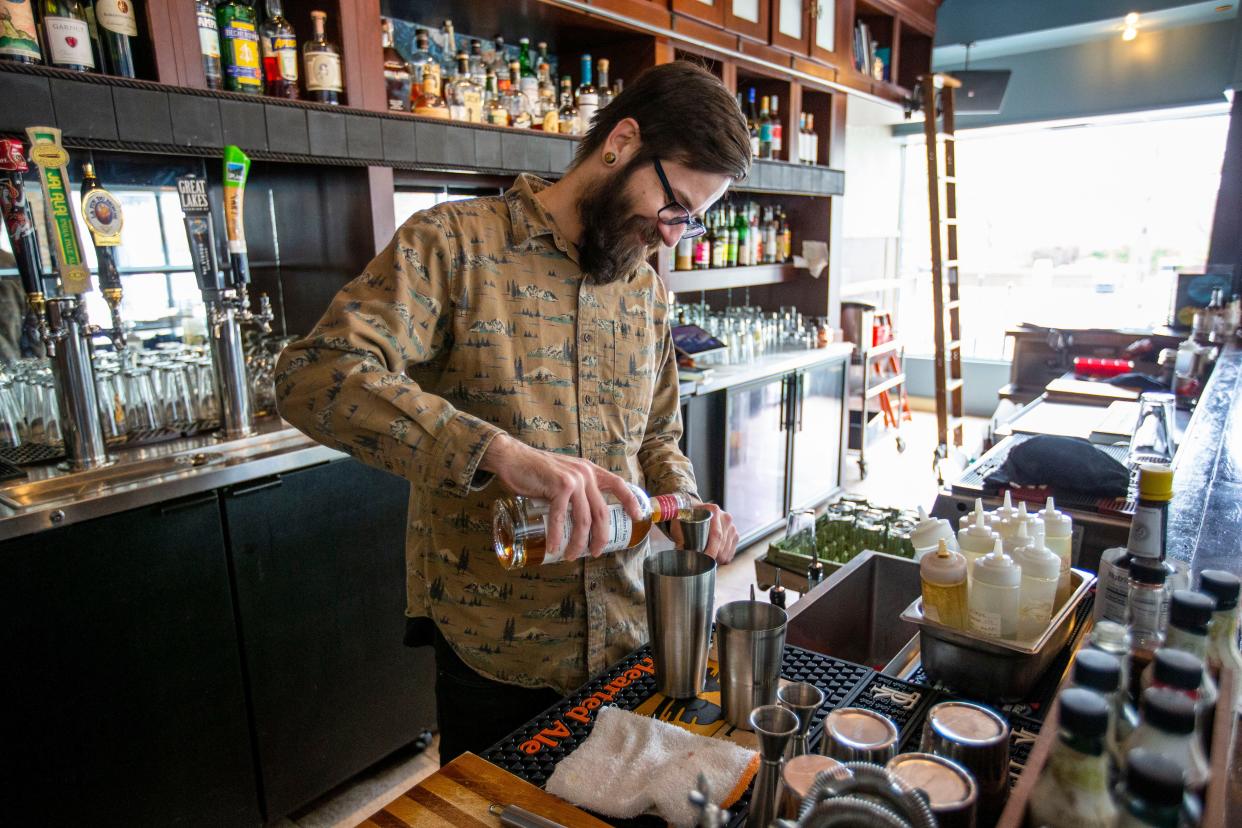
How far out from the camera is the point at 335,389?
3.54 feet

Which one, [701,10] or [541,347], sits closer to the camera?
[541,347]

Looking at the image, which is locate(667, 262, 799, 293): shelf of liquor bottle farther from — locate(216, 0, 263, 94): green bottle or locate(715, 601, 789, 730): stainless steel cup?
locate(715, 601, 789, 730): stainless steel cup

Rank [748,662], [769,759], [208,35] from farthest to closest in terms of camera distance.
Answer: [208,35], [748,662], [769,759]

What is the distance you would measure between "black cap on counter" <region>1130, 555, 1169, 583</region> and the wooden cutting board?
759 millimetres

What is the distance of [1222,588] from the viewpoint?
91 centimetres

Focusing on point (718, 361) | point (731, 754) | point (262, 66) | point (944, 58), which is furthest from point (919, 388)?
point (731, 754)

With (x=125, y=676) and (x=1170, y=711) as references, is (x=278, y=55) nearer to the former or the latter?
(x=125, y=676)

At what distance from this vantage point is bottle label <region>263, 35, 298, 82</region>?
2242 mm

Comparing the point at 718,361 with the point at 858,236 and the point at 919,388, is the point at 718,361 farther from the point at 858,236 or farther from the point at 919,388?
the point at 919,388

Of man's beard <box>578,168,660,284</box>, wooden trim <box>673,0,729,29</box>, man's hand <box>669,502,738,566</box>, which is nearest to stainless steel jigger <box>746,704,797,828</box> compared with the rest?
man's hand <box>669,502,738,566</box>

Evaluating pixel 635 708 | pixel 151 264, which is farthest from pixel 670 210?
pixel 151 264

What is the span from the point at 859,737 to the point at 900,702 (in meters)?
0.32

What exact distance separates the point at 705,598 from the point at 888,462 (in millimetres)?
5092

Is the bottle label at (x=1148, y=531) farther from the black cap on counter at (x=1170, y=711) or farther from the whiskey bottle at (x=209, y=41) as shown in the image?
the whiskey bottle at (x=209, y=41)
